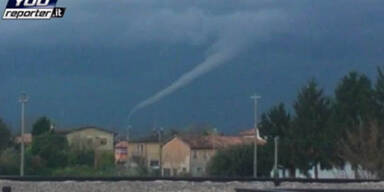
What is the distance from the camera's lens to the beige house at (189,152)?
112m

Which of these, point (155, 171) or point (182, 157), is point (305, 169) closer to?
point (155, 171)

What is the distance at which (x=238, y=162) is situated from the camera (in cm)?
9494

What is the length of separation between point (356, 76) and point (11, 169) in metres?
32.1

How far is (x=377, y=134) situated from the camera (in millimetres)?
81125

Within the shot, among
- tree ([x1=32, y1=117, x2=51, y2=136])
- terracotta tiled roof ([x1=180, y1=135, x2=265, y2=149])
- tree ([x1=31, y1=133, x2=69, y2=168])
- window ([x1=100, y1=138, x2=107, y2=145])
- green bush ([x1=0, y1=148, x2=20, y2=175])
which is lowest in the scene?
green bush ([x1=0, y1=148, x2=20, y2=175])

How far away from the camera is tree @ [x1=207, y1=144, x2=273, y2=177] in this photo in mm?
94125

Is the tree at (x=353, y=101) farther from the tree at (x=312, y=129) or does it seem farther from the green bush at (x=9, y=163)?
the green bush at (x=9, y=163)

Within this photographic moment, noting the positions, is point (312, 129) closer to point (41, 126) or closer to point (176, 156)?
point (176, 156)

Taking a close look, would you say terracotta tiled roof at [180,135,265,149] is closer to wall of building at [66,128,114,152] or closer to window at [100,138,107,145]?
wall of building at [66,128,114,152]

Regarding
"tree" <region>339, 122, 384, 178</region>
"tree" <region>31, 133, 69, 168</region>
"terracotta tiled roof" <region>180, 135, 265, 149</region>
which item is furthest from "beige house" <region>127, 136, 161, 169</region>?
"tree" <region>339, 122, 384, 178</region>

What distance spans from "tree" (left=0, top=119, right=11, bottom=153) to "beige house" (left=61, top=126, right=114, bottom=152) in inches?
264

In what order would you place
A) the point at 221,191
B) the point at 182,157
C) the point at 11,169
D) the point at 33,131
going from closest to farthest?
the point at 221,191 < the point at 11,169 < the point at 182,157 < the point at 33,131

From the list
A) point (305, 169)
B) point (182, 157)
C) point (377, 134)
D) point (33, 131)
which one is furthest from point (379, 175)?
point (33, 131)

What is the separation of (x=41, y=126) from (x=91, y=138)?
6.28m
